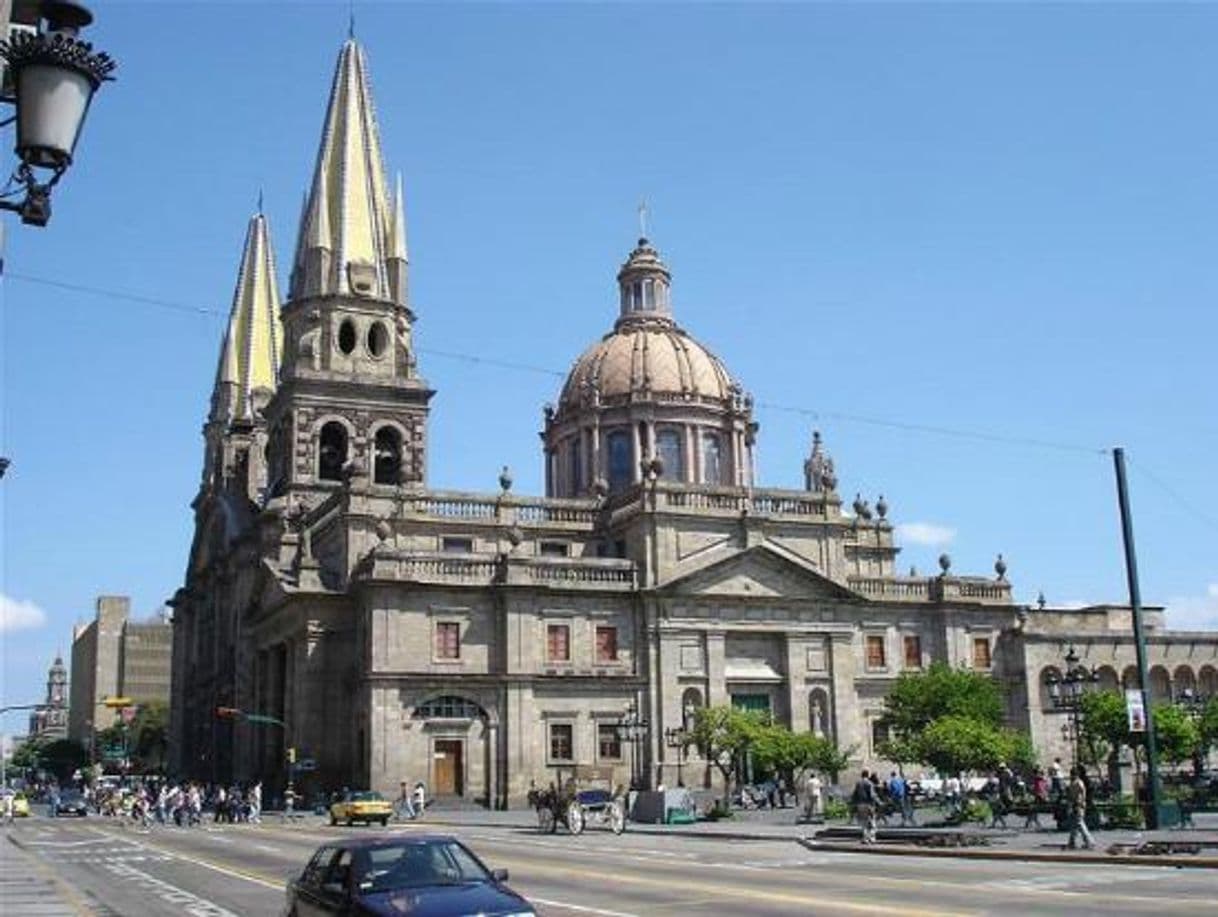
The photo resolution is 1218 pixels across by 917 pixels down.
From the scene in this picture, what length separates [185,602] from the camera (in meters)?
91.6

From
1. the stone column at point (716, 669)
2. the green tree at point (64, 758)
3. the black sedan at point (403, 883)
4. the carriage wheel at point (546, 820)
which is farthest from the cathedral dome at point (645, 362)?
the green tree at point (64, 758)

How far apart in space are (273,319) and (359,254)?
23204 mm

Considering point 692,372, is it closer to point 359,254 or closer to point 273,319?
point 359,254

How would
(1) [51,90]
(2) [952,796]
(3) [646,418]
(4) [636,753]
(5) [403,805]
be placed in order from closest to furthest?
(1) [51,90]
(2) [952,796]
(5) [403,805]
(4) [636,753]
(3) [646,418]

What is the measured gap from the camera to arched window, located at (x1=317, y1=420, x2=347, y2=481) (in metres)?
67.6

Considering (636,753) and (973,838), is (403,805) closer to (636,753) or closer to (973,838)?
(636,753)

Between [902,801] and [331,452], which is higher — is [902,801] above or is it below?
below

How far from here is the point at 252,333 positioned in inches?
3541

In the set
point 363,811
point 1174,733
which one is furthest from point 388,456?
point 1174,733

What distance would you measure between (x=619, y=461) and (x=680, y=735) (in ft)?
69.0

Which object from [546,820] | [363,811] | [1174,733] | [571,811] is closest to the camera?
[571,811]

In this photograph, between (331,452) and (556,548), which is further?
(331,452)

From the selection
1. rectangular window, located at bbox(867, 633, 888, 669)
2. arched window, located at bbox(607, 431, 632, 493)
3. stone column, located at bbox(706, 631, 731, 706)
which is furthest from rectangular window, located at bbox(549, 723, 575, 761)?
arched window, located at bbox(607, 431, 632, 493)

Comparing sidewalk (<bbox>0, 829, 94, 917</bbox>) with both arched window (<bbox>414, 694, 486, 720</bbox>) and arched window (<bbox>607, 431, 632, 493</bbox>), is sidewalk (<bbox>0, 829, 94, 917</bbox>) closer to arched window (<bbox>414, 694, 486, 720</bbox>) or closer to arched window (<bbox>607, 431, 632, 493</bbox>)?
arched window (<bbox>414, 694, 486, 720</bbox>)
